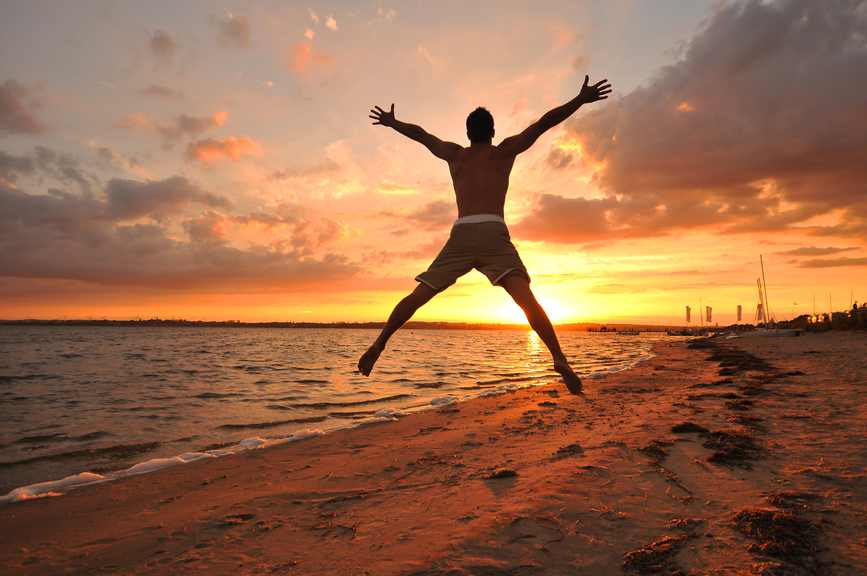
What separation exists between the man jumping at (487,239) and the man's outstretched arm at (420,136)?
4.1 inches

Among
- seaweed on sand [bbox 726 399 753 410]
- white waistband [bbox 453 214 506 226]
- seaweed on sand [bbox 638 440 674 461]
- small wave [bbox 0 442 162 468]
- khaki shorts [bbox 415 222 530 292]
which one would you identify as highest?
white waistband [bbox 453 214 506 226]

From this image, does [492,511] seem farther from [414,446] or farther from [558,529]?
[414,446]

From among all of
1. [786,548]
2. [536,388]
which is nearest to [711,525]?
[786,548]

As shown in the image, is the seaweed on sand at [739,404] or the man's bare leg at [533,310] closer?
the man's bare leg at [533,310]

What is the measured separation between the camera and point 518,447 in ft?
19.7

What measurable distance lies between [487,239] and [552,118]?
1.15m

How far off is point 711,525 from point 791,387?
8.93 m

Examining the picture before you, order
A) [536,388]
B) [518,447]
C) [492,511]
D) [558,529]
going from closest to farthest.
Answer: [558,529] < [492,511] < [518,447] < [536,388]

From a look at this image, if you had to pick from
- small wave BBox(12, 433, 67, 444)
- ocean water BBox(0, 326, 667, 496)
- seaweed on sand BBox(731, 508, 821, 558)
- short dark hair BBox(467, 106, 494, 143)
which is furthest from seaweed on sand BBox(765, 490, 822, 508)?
small wave BBox(12, 433, 67, 444)

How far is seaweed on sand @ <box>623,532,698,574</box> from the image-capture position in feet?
8.89

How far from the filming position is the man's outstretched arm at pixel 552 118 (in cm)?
347

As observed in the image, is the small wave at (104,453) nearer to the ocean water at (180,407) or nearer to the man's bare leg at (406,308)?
the ocean water at (180,407)

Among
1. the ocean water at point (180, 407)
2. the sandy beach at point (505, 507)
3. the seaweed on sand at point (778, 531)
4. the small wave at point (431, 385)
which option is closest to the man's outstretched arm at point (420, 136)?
the sandy beach at point (505, 507)

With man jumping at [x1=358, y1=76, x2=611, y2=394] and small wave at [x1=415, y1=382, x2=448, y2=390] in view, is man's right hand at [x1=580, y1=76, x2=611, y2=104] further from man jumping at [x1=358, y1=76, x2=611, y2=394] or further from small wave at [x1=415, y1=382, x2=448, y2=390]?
small wave at [x1=415, y1=382, x2=448, y2=390]
